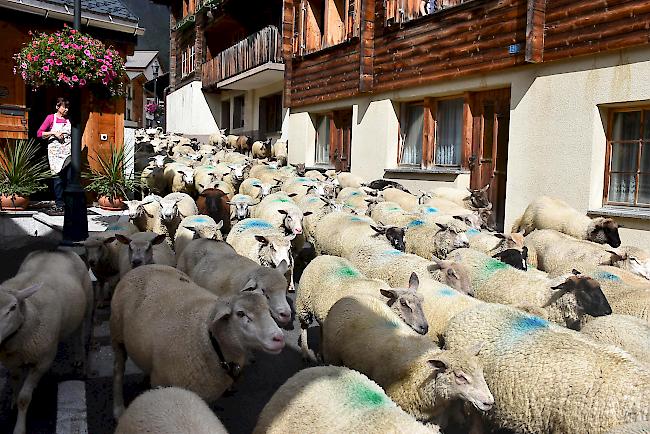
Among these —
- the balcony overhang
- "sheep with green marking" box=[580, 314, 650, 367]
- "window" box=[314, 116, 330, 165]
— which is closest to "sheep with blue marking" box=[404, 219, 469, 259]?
"sheep with green marking" box=[580, 314, 650, 367]

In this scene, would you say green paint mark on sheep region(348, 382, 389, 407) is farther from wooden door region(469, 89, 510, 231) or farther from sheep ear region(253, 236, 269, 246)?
wooden door region(469, 89, 510, 231)

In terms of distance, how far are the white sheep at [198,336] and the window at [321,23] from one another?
39.5 feet

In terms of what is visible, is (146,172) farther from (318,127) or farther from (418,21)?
(418,21)

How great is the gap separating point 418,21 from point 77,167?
7902 mm

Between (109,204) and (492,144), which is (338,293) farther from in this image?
(109,204)

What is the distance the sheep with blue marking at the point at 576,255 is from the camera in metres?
6.62

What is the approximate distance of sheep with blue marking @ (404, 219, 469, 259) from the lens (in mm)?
7473

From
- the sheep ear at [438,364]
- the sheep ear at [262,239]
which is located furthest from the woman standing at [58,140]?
the sheep ear at [438,364]

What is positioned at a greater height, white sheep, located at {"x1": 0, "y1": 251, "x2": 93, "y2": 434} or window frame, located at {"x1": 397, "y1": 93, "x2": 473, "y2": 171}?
window frame, located at {"x1": 397, "y1": 93, "x2": 473, "y2": 171}

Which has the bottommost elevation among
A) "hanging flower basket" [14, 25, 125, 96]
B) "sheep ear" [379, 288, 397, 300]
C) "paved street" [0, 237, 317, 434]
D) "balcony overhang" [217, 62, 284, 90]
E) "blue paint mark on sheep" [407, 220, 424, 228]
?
"paved street" [0, 237, 317, 434]

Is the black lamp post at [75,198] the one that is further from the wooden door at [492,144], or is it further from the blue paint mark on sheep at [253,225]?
the wooden door at [492,144]

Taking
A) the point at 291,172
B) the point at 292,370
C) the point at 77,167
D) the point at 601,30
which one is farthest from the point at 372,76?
the point at 292,370

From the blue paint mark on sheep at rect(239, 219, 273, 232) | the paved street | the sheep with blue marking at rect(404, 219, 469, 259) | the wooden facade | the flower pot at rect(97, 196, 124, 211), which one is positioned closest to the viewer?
the paved street

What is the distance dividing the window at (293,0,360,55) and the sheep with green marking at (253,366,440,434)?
1281 cm
